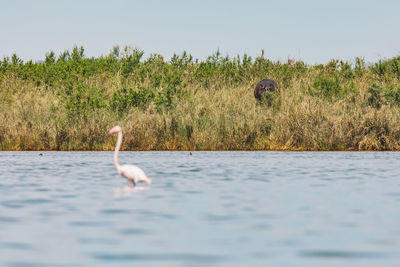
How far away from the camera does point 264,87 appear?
30.1 meters

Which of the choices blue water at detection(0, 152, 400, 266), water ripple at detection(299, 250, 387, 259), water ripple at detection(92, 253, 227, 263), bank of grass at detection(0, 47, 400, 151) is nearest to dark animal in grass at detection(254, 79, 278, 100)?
bank of grass at detection(0, 47, 400, 151)

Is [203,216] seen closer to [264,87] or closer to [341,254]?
[341,254]

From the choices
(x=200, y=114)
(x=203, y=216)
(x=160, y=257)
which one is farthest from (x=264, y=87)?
(x=160, y=257)

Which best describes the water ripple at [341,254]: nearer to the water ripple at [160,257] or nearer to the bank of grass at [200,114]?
the water ripple at [160,257]

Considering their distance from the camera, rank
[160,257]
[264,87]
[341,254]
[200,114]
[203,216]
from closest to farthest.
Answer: [160,257], [341,254], [203,216], [200,114], [264,87]

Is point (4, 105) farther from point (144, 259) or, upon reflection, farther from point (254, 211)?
point (144, 259)

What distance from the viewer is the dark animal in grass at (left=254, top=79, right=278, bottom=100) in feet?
97.2

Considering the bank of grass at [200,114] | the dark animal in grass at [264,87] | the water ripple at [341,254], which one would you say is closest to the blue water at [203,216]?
the water ripple at [341,254]

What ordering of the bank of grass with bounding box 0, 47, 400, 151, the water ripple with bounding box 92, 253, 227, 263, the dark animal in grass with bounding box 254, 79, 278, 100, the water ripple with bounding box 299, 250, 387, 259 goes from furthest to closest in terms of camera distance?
1. the dark animal in grass with bounding box 254, 79, 278, 100
2. the bank of grass with bounding box 0, 47, 400, 151
3. the water ripple with bounding box 299, 250, 387, 259
4. the water ripple with bounding box 92, 253, 227, 263

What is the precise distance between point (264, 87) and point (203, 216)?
2138cm

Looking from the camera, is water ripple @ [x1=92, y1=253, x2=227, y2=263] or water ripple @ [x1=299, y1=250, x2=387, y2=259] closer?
water ripple @ [x1=92, y1=253, x2=227, y2=263]

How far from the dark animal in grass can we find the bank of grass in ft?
1.95

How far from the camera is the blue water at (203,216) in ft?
21.7

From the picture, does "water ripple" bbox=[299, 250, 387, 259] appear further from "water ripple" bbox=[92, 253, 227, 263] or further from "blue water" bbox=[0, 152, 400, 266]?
"water ripple" bbox=[92, 253, 227, 263]
